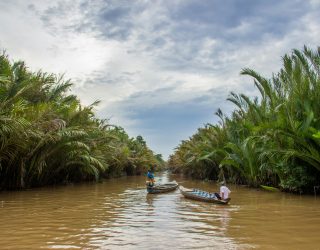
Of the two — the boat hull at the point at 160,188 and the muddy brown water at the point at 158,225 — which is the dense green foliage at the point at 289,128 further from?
the boat hull at the point at 160,188

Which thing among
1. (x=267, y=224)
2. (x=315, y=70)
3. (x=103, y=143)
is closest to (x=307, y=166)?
(x=315, y=70)

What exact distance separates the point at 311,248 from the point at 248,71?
13.0 m

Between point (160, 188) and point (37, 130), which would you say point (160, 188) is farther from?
point (37, 130)

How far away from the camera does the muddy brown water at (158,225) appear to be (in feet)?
25.8

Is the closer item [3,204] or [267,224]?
[267,224]

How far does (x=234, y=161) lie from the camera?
23672mm

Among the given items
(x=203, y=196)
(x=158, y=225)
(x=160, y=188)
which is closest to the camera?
(x=158, y=225)

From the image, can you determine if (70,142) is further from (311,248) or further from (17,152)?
(311,248)

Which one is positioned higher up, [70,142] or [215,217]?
[70,142]

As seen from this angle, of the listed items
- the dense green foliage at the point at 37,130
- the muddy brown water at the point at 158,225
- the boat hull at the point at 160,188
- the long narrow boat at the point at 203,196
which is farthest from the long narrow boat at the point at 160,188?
the muddy brown water at the point at 158,225

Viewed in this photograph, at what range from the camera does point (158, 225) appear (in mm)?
A: 10109

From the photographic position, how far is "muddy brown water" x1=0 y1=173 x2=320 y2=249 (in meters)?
7.86

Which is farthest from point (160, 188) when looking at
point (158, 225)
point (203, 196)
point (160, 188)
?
point (158, 225)

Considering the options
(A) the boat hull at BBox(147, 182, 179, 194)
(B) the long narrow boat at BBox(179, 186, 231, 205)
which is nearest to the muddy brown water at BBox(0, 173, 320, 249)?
(B) the long narrow boat at BBox(179, 186, 231, 205)
